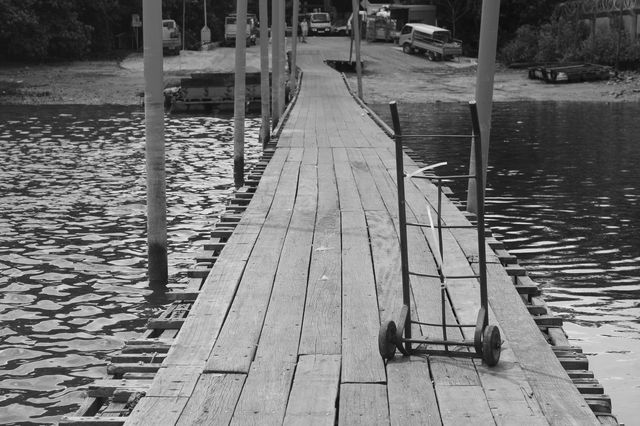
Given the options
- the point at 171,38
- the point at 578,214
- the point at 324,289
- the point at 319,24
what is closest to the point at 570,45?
the point at 171,38

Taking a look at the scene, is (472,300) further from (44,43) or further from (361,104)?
(44,43)

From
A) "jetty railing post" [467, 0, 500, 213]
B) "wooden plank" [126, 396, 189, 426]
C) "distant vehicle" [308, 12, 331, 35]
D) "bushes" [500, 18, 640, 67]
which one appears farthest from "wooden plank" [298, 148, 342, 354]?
"distant vehicle" [308, 12, 331, 35]

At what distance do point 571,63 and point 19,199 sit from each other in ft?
149

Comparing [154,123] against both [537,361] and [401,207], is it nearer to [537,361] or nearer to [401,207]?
[401,207]

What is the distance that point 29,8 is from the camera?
6512 cm

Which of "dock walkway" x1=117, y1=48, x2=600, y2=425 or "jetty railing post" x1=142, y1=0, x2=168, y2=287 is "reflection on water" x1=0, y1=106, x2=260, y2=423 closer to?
"jetty railing post" x1=142, y1=0, x2=168, y2=287

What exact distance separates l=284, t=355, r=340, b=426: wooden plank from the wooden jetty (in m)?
0.01

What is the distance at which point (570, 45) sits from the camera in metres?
64.8

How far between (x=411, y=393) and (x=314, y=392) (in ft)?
1.90

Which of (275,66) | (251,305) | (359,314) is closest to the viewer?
(359,314)

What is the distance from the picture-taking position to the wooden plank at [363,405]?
6121 mm

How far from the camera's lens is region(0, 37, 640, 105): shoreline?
168 ft

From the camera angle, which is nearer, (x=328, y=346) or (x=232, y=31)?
(x=328, y=346)

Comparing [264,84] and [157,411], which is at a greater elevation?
[157,411]
